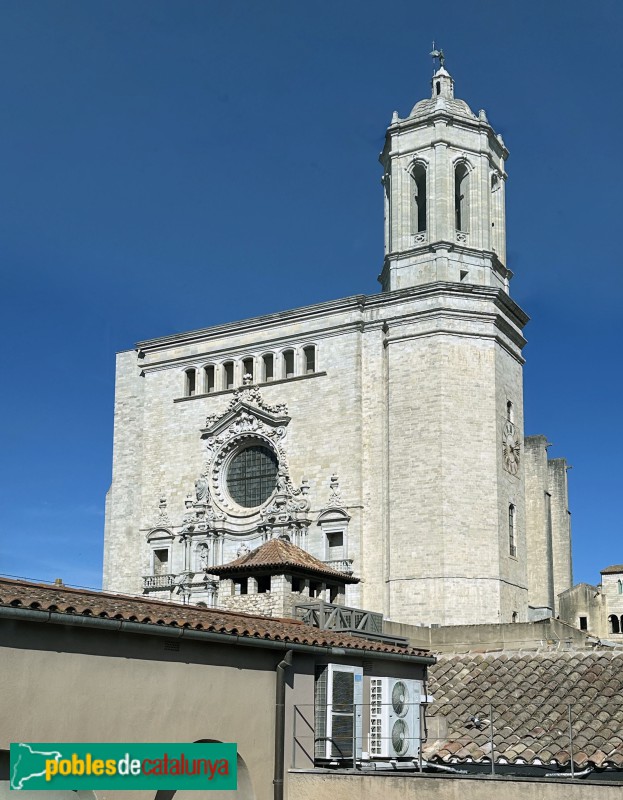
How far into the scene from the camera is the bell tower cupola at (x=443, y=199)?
51812mm

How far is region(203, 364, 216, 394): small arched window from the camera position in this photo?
182 ft

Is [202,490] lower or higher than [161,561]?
higher

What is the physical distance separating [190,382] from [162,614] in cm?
3740

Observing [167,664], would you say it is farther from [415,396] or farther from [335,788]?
[415,396]

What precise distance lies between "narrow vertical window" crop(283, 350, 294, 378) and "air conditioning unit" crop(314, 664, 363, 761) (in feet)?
99.8

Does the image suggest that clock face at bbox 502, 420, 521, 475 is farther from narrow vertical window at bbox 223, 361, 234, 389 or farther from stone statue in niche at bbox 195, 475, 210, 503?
stone statue in niche at bbox 195, 475, 210, 503

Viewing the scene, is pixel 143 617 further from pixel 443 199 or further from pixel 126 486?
pixel 126 486

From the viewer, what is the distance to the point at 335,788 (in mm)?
20828

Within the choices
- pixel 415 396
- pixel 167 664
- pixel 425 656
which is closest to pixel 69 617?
pixel 167 664

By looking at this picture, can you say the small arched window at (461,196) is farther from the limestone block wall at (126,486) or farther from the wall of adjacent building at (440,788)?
the wall of adjacent building at (440,788)

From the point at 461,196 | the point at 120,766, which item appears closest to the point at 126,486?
the point at 461,196

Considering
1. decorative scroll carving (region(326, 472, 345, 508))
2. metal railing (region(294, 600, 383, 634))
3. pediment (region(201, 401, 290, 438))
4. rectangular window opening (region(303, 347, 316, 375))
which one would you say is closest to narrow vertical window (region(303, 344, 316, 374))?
rectangular window opening (region(303, 347, 316, 375))

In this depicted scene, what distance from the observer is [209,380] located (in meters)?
55.8

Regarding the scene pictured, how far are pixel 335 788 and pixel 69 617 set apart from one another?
6660 mm
